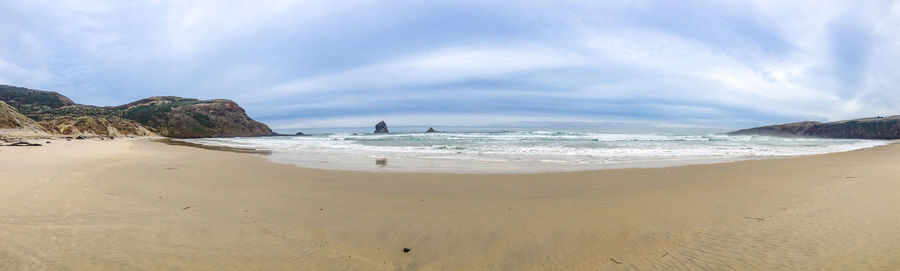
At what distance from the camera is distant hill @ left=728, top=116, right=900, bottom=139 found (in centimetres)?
4844

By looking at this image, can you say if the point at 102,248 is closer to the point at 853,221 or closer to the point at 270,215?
the point at 270,215

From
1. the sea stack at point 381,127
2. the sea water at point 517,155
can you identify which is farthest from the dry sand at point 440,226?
the sea stack at point 381,127

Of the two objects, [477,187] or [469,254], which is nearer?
[469,254]

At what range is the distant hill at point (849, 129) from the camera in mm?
48438

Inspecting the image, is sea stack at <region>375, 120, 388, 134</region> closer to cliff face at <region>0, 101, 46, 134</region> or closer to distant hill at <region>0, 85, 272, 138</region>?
distant hill at <region>0, 85, 272, 138</region>

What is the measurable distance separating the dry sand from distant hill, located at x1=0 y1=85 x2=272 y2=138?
50648mm

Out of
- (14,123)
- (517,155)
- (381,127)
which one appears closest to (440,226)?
(517,155)

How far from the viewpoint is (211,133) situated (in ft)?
214

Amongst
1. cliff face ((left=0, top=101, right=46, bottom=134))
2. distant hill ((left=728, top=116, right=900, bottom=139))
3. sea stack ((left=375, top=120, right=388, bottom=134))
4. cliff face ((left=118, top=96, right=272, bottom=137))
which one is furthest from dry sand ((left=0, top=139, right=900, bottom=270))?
sea stack ((left=375, top=120, right=388, bottom=134))

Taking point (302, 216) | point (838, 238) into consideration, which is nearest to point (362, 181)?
point (302, 216)

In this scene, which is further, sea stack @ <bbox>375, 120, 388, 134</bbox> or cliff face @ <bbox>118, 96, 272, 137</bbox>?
sea stack @ <bbox>375, 120, 388, 134</bbox>

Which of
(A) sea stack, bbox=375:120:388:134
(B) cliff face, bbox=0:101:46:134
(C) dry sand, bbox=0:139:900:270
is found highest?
(A) sea stack, bbox=375:120:388:134

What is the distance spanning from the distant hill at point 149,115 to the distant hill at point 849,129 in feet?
346

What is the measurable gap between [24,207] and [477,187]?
18.4 feet
